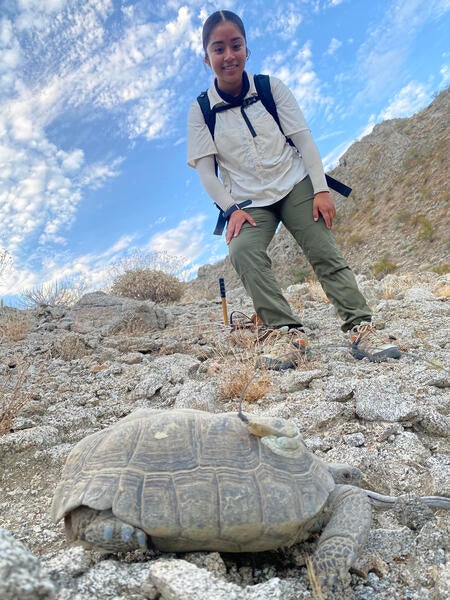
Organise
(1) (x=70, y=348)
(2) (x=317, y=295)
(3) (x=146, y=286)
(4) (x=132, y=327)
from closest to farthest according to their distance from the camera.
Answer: (1) (x=70, y=348), (4) (x=132, y=327), (2) (x=317, y=295), (3) (x=146, y=286)

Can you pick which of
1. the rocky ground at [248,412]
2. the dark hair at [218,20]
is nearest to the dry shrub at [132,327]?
the rocky ground at [248,412]

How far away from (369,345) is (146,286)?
28.2ft

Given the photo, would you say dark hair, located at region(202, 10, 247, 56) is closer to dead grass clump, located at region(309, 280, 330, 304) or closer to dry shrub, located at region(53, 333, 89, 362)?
dry shrub, located at region(53, 333, 89, 362)

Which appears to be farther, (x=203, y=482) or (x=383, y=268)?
(x=383, y=268)

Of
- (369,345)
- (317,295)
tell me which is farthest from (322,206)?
(317,295)

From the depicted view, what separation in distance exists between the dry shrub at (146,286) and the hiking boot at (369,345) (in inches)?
324

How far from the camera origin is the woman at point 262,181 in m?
4.21

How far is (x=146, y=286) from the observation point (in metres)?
11.8

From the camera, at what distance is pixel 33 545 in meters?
1.85

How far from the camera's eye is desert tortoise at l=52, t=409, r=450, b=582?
1.44m

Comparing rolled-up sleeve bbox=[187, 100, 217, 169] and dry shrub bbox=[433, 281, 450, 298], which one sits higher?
rolled-up sleeve bbox=[187, 100, 217, 169]

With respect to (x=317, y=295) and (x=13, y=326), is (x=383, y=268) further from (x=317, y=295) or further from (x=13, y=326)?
(x=13, y=326)

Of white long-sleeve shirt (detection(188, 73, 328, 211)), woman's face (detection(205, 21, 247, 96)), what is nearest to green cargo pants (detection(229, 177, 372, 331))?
white long-sleeve shirt (detection(188, 73, 328, 211))

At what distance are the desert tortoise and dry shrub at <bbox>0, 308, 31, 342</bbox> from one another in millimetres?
5832
